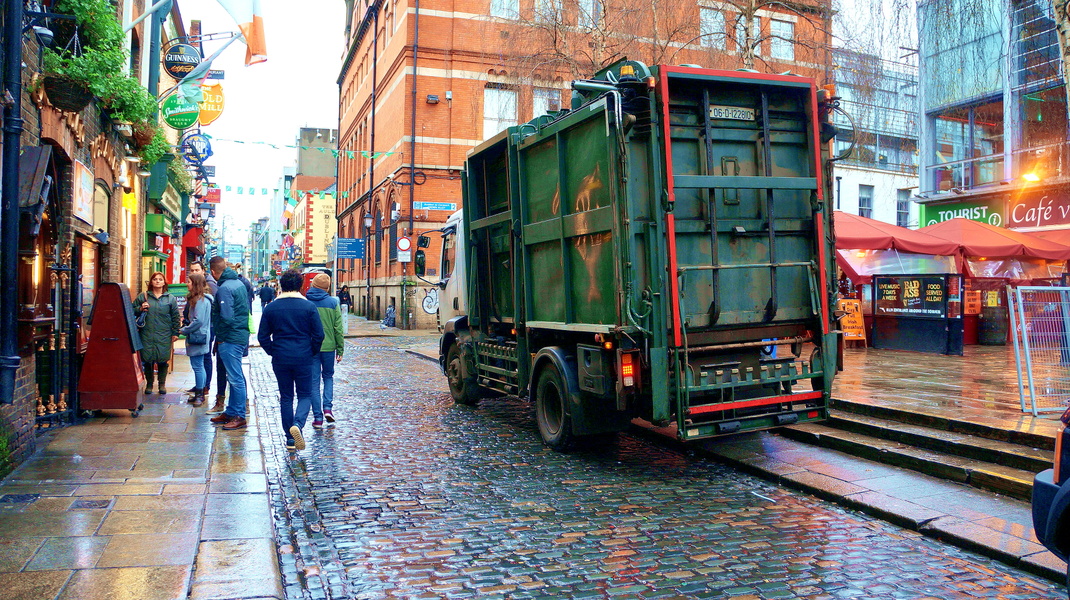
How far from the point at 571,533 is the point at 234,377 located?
16.5 ft

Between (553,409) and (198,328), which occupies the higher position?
(198,328)

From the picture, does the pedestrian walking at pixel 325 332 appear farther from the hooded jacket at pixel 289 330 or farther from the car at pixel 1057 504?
the car at pixel 1057 504

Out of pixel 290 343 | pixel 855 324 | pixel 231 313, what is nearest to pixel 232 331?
pixel 231 313

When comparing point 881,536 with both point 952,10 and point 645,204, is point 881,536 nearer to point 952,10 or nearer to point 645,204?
point 645,204

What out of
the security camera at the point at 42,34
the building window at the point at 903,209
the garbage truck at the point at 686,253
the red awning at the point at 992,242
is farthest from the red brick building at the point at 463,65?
the security camera at the point at 42,34

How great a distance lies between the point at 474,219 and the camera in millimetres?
9609

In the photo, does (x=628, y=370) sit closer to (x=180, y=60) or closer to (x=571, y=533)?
(x=571, y=533)

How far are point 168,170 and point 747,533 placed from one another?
17104 millimetres

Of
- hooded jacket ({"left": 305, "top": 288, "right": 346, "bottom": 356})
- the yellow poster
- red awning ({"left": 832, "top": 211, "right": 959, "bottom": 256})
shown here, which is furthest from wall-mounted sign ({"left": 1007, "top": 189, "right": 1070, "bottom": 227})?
hooded jacket ({"left": 305, "top": 288, "right": 346, "bottom": 356})

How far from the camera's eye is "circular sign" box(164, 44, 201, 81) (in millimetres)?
15156

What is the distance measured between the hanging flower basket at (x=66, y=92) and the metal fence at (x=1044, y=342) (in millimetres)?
9202

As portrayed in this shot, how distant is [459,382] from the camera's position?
1047 cm

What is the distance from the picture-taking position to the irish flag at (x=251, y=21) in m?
9.94

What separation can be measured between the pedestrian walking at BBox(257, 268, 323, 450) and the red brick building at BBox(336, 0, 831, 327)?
10342 mm
